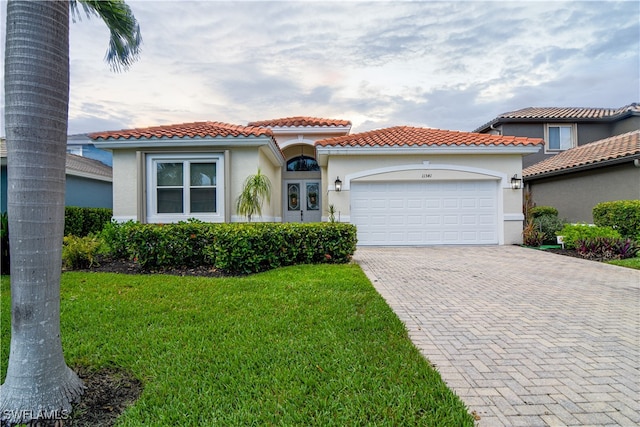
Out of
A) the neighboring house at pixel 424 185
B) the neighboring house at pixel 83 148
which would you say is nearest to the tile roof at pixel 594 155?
the neighboring house at pixel 424 185

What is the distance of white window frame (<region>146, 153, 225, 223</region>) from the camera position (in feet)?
32.3

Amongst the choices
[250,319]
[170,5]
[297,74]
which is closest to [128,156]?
[170,5]

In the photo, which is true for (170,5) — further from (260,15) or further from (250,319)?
(250,319)

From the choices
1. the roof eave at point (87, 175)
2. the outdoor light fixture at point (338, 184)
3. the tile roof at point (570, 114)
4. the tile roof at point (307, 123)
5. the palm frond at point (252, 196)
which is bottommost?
the palm frond at point (252, 196)

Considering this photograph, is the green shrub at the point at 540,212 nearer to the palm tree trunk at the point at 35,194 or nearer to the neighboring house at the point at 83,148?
the palm tree trunk at the point at 35,194

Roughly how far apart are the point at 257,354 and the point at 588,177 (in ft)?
52.3

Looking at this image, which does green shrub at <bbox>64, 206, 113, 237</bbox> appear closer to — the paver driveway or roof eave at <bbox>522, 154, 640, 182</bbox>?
the paver driveway

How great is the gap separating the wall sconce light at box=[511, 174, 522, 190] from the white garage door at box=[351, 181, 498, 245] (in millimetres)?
529

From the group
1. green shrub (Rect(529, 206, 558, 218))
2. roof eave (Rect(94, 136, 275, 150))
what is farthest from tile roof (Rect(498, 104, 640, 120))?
roof eave (Rect(94, 136, 275, 150))

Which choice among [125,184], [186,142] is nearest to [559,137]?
[186,142]

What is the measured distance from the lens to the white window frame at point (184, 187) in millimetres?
9859

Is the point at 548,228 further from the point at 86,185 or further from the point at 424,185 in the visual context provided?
the point at 86,185

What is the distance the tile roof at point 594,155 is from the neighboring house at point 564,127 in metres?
2.60

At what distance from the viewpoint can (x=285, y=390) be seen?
2500 mm
